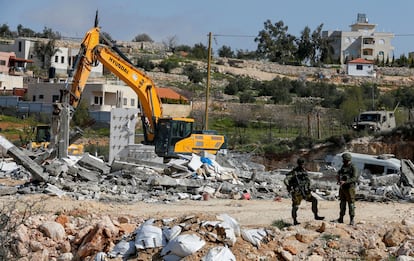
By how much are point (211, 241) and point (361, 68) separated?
78714 mm

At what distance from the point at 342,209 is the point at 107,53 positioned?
16.8 metres

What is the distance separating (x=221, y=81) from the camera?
80.4m

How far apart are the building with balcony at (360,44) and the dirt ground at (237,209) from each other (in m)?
83.1

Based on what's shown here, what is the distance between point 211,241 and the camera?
12.4 m

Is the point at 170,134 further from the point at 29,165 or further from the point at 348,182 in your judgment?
the point at 348,182

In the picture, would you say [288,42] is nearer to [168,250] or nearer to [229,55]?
[229,55]

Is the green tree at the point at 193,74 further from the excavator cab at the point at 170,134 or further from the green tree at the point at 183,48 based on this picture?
the excavator cab at the point at 170,134

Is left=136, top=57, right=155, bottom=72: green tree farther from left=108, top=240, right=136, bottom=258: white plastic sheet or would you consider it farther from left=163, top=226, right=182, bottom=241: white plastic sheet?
left=163, top=226, right=182, bottom=241: white plastic sheet

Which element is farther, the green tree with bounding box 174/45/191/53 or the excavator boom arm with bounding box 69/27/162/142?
the green tree with bounding box 174/45/191/53

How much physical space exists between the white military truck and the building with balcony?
201 feet

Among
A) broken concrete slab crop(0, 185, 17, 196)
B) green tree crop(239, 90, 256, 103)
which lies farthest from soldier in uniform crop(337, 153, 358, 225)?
green tree crop(239, 90, 256, 103)

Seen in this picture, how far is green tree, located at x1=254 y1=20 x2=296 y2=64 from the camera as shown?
101 m

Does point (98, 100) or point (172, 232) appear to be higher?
point (98, 100)

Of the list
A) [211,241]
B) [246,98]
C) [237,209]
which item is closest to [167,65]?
[246,98]
